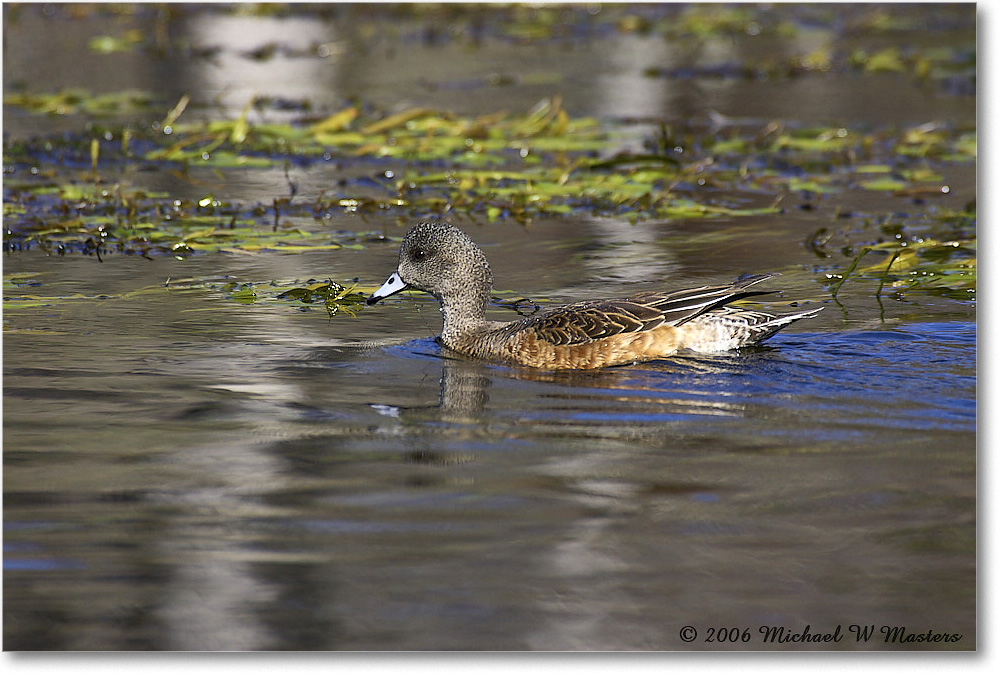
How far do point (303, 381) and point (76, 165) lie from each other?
259 inches

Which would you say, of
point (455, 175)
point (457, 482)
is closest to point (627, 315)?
point (457, 482)

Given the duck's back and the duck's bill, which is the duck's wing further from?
the duck's bill

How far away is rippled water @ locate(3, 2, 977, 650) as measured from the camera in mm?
3820

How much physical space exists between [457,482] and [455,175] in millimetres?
6689

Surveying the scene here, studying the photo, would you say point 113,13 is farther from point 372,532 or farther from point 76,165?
point 372,532

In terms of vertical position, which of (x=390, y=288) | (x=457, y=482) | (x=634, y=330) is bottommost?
(x=457, y=482)

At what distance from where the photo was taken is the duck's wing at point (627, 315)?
6543 mm

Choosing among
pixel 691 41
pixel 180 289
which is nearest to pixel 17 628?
pixel 180 289

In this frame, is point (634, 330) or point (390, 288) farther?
point (390, 288)

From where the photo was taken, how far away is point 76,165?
11828 millimetres

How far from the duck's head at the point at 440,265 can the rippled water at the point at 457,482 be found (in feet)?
1.08

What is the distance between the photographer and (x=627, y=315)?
6.59 meters

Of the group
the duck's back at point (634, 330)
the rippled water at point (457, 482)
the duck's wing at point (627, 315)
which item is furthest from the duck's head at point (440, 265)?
the duck's wing at point (627, 315)

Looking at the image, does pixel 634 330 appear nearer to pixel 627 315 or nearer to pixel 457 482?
pixel 627 315
